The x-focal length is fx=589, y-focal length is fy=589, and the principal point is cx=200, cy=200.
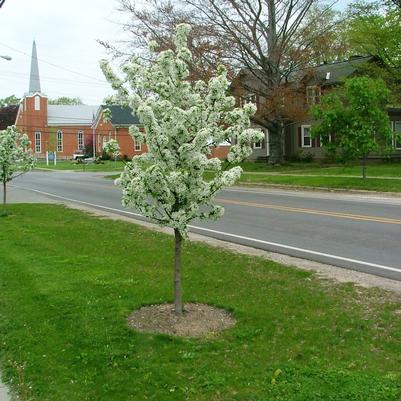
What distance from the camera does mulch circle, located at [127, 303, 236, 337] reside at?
589cm

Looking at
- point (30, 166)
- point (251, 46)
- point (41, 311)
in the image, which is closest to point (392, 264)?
point (41, 311)

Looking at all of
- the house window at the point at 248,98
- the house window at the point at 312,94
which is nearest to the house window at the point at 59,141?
the house window at the point at 312,94

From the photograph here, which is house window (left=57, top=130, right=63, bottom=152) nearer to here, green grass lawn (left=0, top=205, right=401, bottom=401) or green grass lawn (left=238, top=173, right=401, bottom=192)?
green grass lawn (left=238, top=173, right=401, bottom=192)

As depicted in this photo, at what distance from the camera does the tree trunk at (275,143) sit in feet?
131

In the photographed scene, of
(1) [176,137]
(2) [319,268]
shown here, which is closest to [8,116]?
(2) [319,268]

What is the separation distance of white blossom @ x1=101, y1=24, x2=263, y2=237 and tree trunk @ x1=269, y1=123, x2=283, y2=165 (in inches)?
1333

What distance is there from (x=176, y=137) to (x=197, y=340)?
1992 millimetres

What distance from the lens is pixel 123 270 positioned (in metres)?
8.74

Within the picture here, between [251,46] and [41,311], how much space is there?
33.7m

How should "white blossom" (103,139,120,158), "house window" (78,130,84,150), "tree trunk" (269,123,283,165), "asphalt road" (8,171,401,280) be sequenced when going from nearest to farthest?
"white blossom" (103,139,120,158), "asphalt road" (8,171,401,280), "tree trunk" (269,123,283,165), "house window" (78,130,84,150)

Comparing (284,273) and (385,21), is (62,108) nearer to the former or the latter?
(385,21)

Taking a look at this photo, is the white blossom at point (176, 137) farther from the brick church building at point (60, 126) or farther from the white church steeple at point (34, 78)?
the white church steeple at point (34, 78)

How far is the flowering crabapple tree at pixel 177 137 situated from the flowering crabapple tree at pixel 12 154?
11855 mm

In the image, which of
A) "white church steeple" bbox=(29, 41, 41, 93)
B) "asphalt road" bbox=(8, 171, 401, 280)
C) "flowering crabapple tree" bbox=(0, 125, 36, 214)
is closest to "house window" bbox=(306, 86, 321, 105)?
"asphalt road" bbox=(8, 171, 401, 280)
